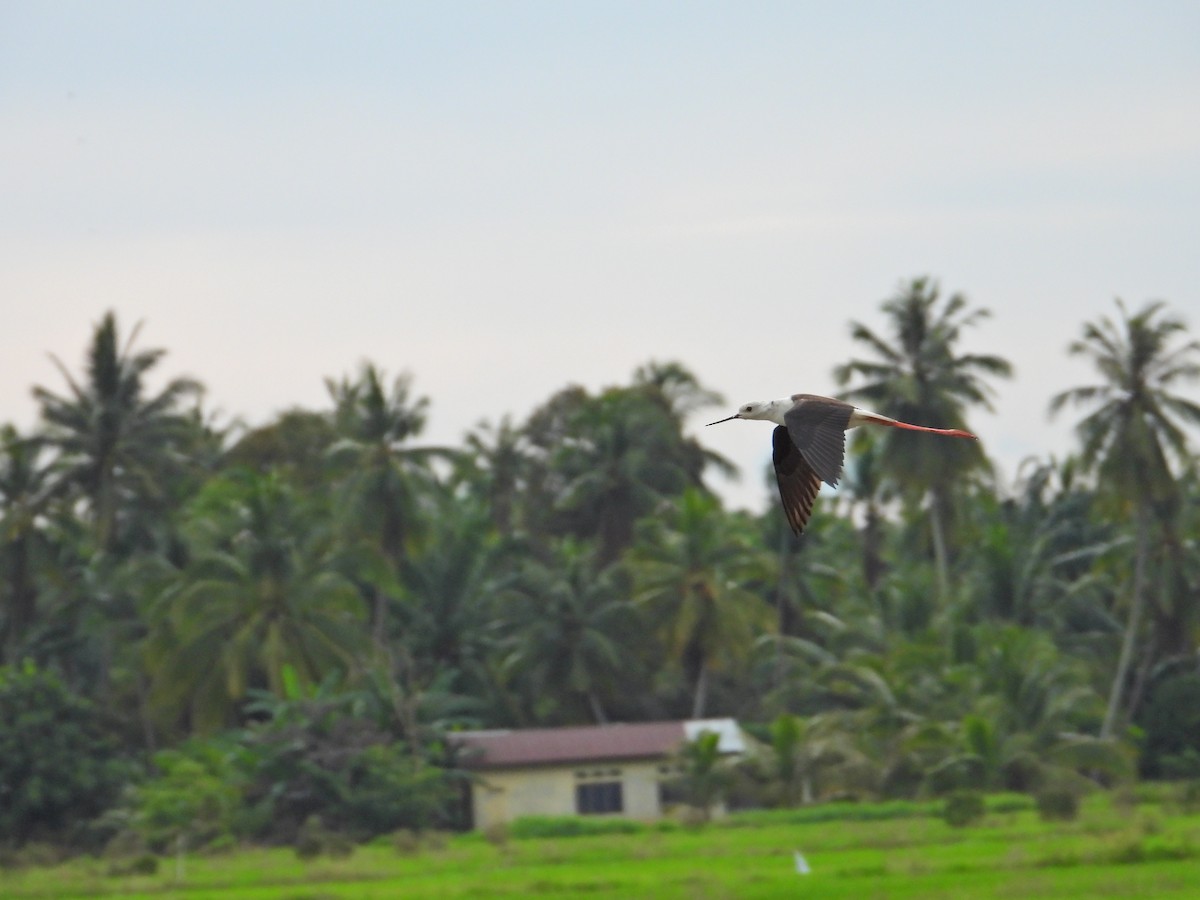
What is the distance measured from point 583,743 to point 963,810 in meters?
8.74

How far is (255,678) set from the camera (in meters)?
32.1

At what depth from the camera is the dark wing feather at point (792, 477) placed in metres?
7.85

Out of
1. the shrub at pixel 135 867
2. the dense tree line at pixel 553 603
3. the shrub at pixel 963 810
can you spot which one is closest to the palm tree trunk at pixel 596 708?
the dense tree line at pixel 553 603

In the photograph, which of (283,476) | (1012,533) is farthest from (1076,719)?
(283,476)

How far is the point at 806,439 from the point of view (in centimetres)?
707

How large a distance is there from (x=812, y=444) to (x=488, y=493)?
3307cm

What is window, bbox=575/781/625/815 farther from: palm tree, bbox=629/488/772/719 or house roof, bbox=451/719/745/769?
palm tree, bbox=629/488/772/719

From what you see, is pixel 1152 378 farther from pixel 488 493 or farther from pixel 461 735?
pixel 488 493

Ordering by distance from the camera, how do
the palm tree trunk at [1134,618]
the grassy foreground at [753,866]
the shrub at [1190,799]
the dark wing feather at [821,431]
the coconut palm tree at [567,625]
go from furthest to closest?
the coconut palm tree at [567,625], the palm tree trunk at [1134,618], the shrub at [1190,799], the grassy foreground at [753,866], the dark wing feather at [821,431]

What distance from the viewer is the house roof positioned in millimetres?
30422

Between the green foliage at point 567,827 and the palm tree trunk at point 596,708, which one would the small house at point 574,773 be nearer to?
the green foliage at point 567,827

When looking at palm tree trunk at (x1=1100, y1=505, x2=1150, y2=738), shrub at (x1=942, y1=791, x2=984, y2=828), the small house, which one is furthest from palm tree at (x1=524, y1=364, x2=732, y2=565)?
shrub at (x1=942, y1=791, x2=984, y2=828)

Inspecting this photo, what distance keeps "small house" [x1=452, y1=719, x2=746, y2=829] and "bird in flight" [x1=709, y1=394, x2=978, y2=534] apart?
2258cm

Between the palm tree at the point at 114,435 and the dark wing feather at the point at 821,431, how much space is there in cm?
2466
